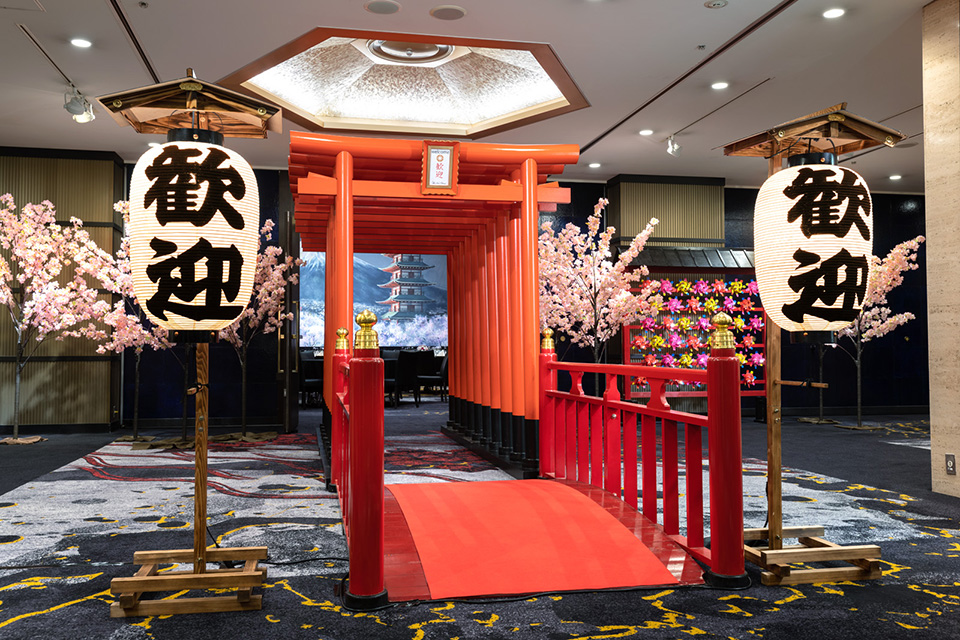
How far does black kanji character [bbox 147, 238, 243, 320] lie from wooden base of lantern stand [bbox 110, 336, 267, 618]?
0.57 feet

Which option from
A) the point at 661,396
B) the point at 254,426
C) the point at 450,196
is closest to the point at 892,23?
the point at 450,196

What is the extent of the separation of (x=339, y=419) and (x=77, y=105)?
4224 mm

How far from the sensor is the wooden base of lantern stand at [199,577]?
244 cm

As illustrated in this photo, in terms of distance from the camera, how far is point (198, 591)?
8.75ft

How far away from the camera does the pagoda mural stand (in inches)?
600

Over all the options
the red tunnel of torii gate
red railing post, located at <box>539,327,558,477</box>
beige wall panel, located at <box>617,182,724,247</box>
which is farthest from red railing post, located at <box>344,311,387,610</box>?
beige wall panel, located at <box>617,182,724,247</box>

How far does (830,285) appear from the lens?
2822 millimetres

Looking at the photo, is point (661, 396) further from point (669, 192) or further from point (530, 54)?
point (669, 192)

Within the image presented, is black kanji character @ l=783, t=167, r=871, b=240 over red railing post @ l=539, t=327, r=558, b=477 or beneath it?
over

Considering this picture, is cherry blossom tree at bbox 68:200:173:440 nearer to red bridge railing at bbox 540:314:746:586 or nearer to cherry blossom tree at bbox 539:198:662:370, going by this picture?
cherry blossom tree at bbox 539:198:662:370

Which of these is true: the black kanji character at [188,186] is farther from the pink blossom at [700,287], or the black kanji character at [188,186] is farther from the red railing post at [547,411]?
the pink blossom at [700,287]

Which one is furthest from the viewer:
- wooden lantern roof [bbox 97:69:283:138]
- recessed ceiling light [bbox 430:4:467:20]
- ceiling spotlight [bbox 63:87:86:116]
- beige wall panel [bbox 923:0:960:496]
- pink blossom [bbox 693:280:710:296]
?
pink blossom [bbox 693:280:710:296]

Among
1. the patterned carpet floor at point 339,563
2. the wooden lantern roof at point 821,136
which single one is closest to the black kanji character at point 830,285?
the wooden lantern roof at point 821,136

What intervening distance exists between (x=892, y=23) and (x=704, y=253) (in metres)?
4.53
